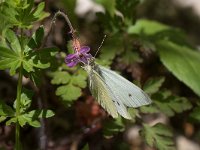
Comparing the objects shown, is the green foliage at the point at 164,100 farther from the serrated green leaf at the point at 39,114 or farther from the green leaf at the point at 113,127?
the serrated green leaf at the point at 39,114

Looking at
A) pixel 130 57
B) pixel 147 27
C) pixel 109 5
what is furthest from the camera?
pixel 147 27

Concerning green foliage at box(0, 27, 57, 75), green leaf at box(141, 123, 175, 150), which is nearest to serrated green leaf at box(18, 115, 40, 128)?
green foliage at box(0, 27, 57, 75)

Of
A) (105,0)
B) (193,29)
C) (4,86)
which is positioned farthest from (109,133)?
(193,29)

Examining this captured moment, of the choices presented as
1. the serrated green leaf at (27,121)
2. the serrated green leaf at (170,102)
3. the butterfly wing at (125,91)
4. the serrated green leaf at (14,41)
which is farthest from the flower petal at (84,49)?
the serrated green leaf at (170,102)

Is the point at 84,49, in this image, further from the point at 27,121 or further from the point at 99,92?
the point at 27,121

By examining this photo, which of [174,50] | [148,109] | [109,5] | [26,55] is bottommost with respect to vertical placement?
[148,109]

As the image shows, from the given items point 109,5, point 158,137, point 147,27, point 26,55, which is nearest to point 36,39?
Answer: point 26,55

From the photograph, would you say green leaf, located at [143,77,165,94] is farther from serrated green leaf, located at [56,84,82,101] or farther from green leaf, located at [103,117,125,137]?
serrated green leaf, located at [56,84,82,101]
